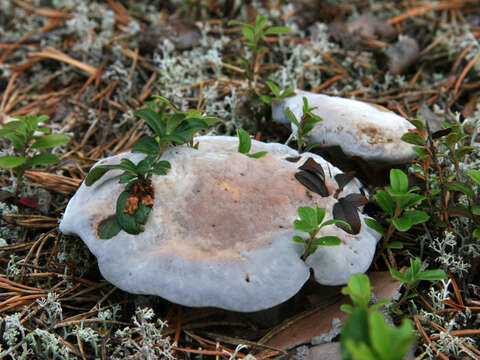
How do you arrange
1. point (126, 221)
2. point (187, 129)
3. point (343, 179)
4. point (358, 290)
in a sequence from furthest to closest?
point (343, 179) → point (187, 129) → point (126, 221) → point (358, 290)

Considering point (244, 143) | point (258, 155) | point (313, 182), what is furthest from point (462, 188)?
point (244, 143)

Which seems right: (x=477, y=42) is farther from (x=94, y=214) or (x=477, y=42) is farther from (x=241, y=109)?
(x=94, y=214)

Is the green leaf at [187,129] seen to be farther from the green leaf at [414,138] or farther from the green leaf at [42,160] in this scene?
the green leaf at [414,138]

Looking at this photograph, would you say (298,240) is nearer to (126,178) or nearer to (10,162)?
(126,178)

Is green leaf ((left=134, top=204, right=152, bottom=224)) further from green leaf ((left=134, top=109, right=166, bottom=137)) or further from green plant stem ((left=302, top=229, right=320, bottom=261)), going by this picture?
green plant stem ((left=302, top=229, right=320, bottom=261))

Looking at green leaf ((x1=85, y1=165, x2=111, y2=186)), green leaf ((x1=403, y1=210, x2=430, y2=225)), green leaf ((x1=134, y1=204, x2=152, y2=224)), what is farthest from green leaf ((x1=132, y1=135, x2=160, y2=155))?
green leaf ((x1=403, y1=210, x2=430, y2=225))

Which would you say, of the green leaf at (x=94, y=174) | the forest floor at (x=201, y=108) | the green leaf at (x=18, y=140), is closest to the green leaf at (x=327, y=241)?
the forest floor at (x=201, y=108)
